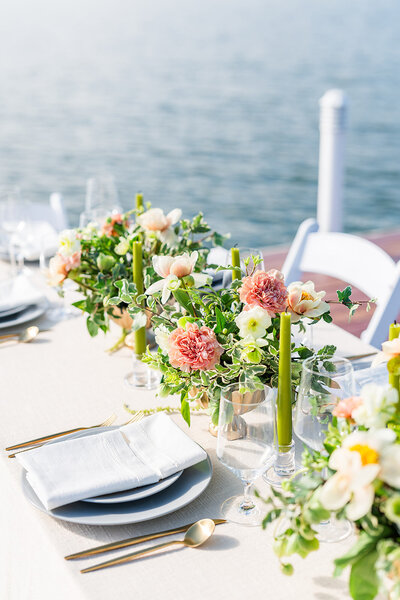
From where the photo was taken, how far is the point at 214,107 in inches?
504

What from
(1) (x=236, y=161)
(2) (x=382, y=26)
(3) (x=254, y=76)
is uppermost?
(2) (x=382, y=26)

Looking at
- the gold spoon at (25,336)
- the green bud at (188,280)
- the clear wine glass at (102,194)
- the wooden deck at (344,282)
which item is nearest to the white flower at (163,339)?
the green bud at (188,280)

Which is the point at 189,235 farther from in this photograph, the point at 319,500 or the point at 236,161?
the point at 236,161

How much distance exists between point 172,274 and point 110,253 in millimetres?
431

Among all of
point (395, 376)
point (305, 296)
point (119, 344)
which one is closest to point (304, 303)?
point (305, 296)

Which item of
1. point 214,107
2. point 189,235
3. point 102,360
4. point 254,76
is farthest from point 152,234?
point 254,76

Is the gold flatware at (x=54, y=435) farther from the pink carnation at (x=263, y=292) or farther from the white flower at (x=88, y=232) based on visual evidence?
the white flower at (x=88, y=232)

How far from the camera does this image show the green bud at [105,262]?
1.56m

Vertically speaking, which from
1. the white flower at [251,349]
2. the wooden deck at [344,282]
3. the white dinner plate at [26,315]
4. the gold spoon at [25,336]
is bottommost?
the wooden deck at [344,282]

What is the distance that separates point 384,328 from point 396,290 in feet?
0.37

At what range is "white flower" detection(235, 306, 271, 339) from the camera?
113 centimetres

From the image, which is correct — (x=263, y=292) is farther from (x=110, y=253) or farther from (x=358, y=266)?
(x=358, y=266)

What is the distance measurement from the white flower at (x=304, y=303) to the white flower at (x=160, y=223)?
444 mm

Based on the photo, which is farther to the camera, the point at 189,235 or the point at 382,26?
the point at 382,26
